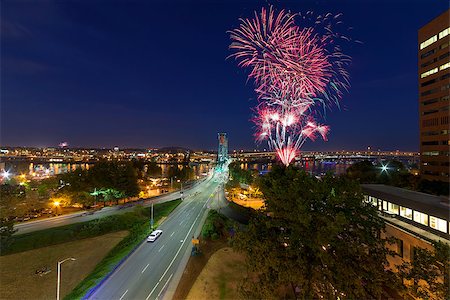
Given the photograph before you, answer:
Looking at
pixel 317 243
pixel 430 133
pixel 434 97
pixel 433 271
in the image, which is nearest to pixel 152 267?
pixel 317 243

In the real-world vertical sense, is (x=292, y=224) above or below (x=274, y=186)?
below

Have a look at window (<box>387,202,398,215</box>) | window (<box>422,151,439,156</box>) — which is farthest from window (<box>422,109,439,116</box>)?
window (<box>387,202,398,215</box>)

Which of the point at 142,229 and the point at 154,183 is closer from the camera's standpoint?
the point at 142,229

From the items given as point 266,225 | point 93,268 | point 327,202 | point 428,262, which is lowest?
point 93,268

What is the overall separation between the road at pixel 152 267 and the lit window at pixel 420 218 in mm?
16968

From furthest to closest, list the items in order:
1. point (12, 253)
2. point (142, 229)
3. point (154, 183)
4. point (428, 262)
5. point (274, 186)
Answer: point (154, 183), point (142, 229), point (12, 253), point (274, 186), point (428, 262)

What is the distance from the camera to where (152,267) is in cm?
1941

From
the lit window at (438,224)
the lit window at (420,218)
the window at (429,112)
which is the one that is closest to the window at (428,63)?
the window at (429,112)

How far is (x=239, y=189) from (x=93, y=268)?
3657 centimetres

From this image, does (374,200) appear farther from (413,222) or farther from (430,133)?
(430,133)

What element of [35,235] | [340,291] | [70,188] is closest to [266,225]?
[340,291]

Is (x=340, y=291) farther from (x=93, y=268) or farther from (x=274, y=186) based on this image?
(x=93, y=268)

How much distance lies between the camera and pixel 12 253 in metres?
22.4

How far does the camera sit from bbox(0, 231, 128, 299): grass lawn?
17.0 meters
